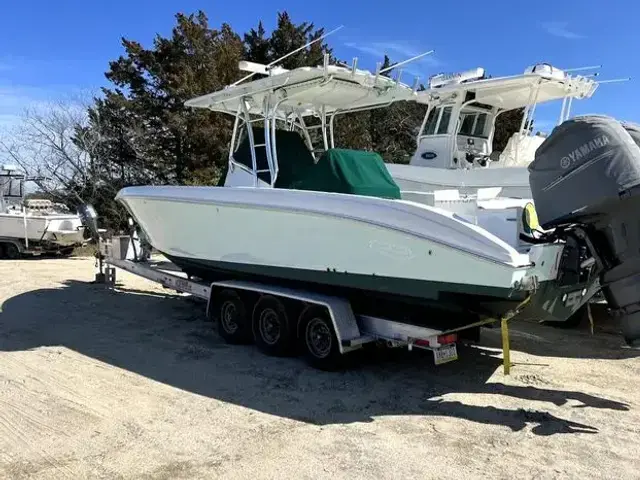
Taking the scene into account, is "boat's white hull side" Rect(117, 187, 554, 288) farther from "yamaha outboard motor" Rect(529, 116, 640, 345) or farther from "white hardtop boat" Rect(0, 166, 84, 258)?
"white hardtop boat" Rect(0, 166, 84, 258)

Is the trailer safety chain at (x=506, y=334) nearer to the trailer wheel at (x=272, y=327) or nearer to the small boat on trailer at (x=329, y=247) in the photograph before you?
the small boat on trailer at (x=329, y=247)

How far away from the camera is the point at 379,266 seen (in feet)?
16.4

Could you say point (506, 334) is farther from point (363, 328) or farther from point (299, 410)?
point (299, 410)

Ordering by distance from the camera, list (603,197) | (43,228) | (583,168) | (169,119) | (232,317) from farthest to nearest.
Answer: (169,119), (43,228), (232,317), (583,168), (603,197)

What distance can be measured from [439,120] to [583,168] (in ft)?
20.8

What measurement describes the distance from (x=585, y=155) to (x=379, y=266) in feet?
5.81

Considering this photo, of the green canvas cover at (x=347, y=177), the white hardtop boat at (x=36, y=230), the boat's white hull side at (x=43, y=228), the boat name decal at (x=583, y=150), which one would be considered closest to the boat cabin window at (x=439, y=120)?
the green canvas cover at (x=347, y=177)

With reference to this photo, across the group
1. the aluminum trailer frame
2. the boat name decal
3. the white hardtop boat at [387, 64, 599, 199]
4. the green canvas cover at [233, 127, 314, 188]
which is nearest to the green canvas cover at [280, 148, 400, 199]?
the green canvas cover at [233, 127, 314, 188]

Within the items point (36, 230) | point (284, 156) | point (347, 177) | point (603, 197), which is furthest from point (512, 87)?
point (36, 230)

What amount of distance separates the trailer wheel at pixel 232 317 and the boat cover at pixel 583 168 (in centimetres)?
327

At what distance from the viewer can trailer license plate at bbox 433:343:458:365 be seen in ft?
16.4

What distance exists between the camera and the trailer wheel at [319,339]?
217 inches

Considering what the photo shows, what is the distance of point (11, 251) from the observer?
49.2 ft

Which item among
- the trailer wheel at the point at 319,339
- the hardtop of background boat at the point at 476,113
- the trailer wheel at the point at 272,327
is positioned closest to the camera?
the trailer wheel at the point at 319,339
